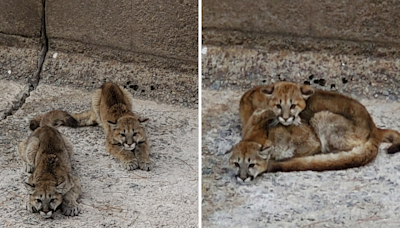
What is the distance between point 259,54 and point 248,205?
1.41 feet

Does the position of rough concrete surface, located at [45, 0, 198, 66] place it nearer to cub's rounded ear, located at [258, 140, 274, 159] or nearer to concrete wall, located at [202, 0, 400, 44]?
concrete wall, located at [202, 0, 400, 44]

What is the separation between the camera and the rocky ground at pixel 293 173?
1.36 m

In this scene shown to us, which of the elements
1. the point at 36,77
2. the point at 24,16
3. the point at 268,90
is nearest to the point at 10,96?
the point at 36,77

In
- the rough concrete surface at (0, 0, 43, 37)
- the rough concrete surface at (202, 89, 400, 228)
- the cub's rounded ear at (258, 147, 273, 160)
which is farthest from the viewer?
the rough concrete surface at (0, 0, 43, 37)

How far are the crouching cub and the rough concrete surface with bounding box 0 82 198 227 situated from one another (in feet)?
0.09

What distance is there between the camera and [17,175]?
1780 mm

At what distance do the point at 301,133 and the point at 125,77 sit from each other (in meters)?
0.97

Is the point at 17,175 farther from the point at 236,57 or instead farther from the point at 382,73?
the point at 382,73

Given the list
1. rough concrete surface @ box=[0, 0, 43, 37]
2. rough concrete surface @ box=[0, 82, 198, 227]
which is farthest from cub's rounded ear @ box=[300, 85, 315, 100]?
rough concrete surface @ box=[0, 0, 43, 37]

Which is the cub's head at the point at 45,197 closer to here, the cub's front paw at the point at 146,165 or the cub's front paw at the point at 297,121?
the cub's front paw at the point at 146,165

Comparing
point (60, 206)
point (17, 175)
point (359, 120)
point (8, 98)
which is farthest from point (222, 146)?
point (8, 98)

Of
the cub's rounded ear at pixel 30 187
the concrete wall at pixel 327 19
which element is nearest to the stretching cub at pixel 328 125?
the concrete wall at pixel 327 19

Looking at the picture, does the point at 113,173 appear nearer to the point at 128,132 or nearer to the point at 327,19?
the point at 128,132

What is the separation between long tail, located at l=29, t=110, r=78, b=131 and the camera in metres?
2.00
